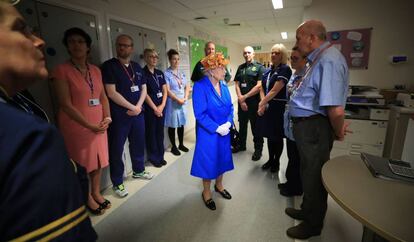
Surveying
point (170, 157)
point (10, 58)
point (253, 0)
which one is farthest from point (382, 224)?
point (253, 0)

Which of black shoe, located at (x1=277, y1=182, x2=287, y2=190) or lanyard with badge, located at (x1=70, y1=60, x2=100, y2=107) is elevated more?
lanyard with badge, located at (x1=70, y1=60, x2=100, y2=107)

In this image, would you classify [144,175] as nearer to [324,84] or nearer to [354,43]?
[324,84]

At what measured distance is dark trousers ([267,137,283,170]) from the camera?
2571mm

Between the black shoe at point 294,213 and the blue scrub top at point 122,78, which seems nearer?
the black shoe at point 294,213

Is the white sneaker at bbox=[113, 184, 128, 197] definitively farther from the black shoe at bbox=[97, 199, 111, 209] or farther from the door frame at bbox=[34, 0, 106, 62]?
the door frame at bbox=[34, 0, 106, 62]

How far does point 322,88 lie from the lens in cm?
132

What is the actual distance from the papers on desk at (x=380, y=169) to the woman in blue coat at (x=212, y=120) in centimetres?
103

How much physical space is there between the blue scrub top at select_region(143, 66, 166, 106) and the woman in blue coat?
1160mm

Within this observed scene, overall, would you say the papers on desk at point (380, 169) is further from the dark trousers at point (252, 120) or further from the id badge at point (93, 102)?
the id badge at point (93, 102)

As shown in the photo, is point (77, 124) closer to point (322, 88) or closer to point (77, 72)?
point (77, 72)

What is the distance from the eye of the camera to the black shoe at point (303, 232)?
5.18 feet

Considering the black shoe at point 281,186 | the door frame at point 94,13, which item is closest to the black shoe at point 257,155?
the black shoe at point 281,186

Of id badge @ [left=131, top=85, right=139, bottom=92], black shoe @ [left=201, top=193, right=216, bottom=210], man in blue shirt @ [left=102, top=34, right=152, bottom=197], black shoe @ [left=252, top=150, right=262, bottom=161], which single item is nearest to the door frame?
man in blue shirt @ [left=102, top=34, right=152, bottom=197]

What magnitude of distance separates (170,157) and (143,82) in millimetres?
1304
